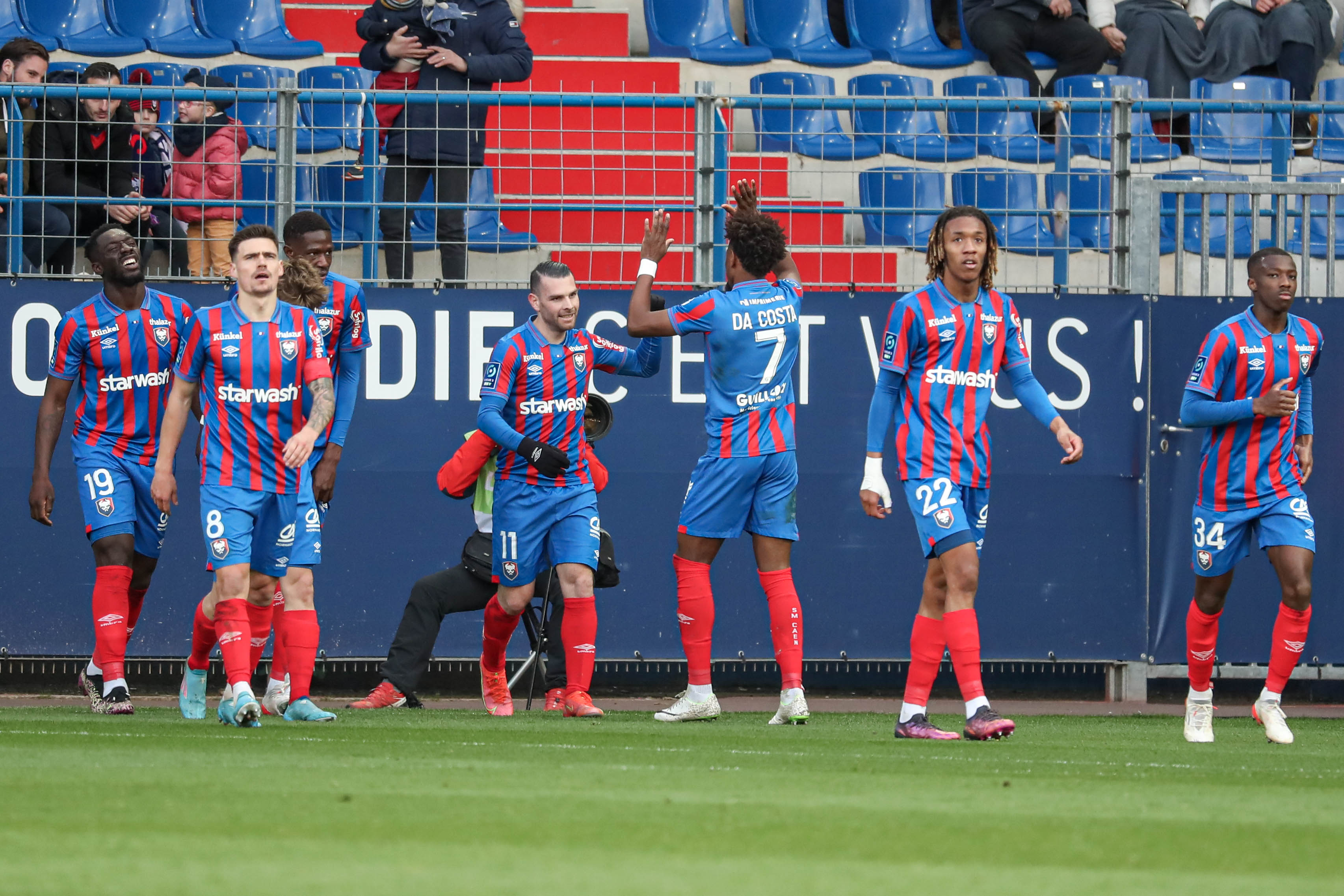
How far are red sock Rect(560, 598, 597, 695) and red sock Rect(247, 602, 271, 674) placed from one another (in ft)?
4.69

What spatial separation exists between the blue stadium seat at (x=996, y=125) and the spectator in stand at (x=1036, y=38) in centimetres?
47

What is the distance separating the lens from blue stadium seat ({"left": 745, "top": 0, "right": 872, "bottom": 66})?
52.5 ft

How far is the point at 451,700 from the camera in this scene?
10.4 meters

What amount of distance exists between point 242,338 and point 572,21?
8761 millimetres

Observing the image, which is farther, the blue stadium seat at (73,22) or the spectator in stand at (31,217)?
the blue stadium seat at (73,22)

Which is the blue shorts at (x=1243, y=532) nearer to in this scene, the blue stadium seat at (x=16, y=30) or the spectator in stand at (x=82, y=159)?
the spectator in stand at (x=82, y=159)

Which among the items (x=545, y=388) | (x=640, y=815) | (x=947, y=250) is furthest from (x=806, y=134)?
(x=640, y=815)

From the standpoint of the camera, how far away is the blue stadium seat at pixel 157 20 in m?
15.4

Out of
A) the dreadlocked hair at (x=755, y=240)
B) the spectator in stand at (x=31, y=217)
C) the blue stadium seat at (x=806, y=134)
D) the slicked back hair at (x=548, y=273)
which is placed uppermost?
the blue stadium seat at (x=806, y=134)

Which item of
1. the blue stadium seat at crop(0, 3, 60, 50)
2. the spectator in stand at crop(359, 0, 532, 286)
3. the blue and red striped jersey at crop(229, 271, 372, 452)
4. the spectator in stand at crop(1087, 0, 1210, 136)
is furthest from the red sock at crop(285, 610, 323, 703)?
the spectator in stand at crop(1087, 0, 1210, 136)

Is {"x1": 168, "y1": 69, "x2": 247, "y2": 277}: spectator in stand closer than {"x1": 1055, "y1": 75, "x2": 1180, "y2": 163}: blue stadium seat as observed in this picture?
Yes

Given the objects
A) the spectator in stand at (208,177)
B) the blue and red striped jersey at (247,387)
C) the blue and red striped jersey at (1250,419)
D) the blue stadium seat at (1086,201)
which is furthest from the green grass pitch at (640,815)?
the blue stadium seat at (1086,201)

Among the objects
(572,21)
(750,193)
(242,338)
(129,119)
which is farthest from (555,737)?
(572,21)

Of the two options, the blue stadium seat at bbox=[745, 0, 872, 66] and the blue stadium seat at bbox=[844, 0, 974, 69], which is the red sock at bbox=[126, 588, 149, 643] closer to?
the blue stadium seat at bbox=[745, 0, 872, 66]
